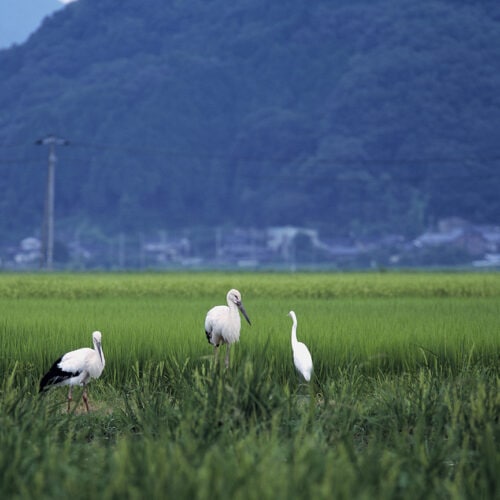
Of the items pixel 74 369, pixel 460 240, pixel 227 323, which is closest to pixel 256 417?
pixel 74 369

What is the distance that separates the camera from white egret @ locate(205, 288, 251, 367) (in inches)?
370

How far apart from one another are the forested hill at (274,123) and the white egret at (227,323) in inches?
4851

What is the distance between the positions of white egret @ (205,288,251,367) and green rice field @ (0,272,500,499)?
23.5 inches

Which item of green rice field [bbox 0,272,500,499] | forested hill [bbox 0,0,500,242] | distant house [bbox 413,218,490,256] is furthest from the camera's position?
forested hill [bbox 0,0,500,242]

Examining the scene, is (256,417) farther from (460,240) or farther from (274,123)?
(274,123)

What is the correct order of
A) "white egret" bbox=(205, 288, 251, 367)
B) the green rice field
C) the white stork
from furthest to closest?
"white egret" bbox=(205, 288, 251, 367)
the white stork
the green rice field

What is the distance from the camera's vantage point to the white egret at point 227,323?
9.41 m

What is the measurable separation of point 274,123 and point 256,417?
5963 inches

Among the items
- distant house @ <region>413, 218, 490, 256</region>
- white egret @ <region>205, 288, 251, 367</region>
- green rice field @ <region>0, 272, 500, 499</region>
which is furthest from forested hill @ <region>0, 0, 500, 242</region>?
white egret @ <region>205, 288, 251, 367</region>

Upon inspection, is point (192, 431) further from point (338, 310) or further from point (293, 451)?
point (338, 310)

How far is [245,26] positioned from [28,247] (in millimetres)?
81738

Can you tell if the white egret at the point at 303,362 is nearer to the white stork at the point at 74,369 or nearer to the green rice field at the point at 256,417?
the green rice field at the point at 256,417

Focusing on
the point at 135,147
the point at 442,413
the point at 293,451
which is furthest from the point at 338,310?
the point at 135,147

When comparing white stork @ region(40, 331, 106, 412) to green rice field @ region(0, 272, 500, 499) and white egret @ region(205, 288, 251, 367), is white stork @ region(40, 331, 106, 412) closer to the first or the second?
green rice field @ region(0, 272, 500, 499)
